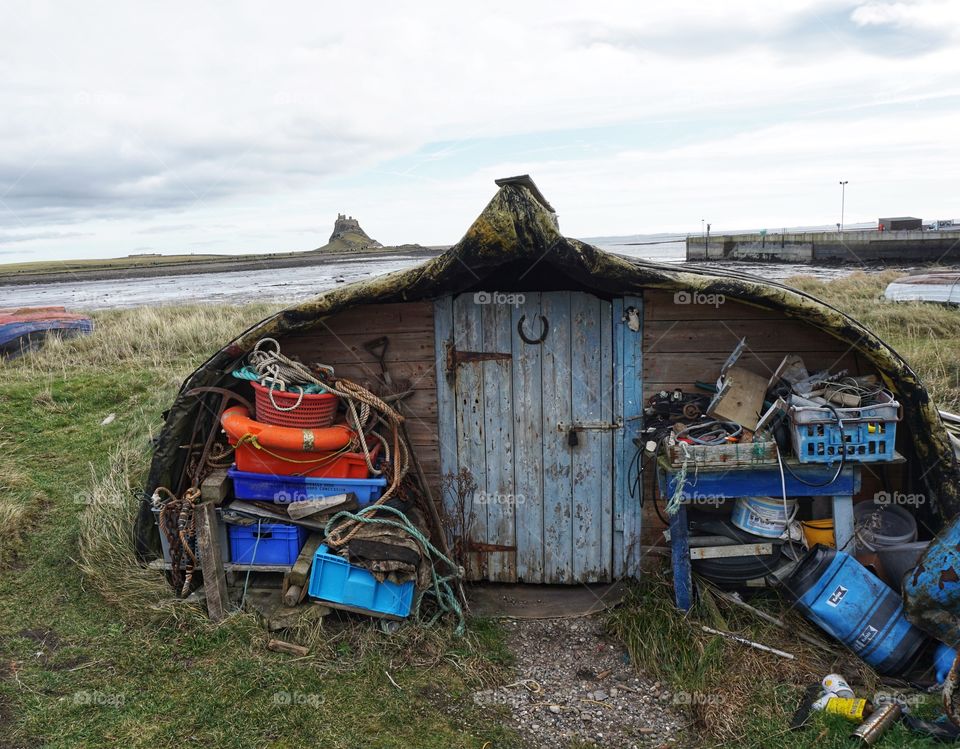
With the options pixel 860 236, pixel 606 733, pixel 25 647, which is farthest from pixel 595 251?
pixel 860 236

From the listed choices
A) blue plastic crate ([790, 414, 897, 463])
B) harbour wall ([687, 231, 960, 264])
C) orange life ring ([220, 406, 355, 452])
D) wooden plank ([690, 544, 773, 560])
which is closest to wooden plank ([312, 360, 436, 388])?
orange life ring ([220, 406, 355, 452])

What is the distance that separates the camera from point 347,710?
173 inches

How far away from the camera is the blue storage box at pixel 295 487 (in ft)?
17.8

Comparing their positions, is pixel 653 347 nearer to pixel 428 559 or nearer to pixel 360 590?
pixel 428 559

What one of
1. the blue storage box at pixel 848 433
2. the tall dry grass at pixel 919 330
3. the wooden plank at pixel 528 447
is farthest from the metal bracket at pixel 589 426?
the tall dry grass at pixel 919 330

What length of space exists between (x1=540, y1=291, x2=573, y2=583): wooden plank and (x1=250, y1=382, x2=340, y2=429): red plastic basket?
5.74ft

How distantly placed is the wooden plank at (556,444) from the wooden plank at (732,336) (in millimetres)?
677

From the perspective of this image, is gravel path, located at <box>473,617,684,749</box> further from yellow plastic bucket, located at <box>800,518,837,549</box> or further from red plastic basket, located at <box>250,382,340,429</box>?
red plastic basket, located at <box>250,382,340,429</box>

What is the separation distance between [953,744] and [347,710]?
3.47 meters

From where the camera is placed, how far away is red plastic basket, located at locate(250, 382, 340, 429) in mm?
5273

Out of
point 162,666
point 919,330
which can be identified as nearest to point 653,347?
point 162,666

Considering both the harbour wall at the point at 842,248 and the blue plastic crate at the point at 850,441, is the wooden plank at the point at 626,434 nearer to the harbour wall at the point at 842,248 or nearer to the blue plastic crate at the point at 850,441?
the blue plastic crate at the point at 850,441

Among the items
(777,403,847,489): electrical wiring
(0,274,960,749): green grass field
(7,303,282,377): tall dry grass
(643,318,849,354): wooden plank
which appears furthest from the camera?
(7,303,282,377): tall dry grass

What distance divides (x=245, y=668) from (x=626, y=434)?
331 centimetres
